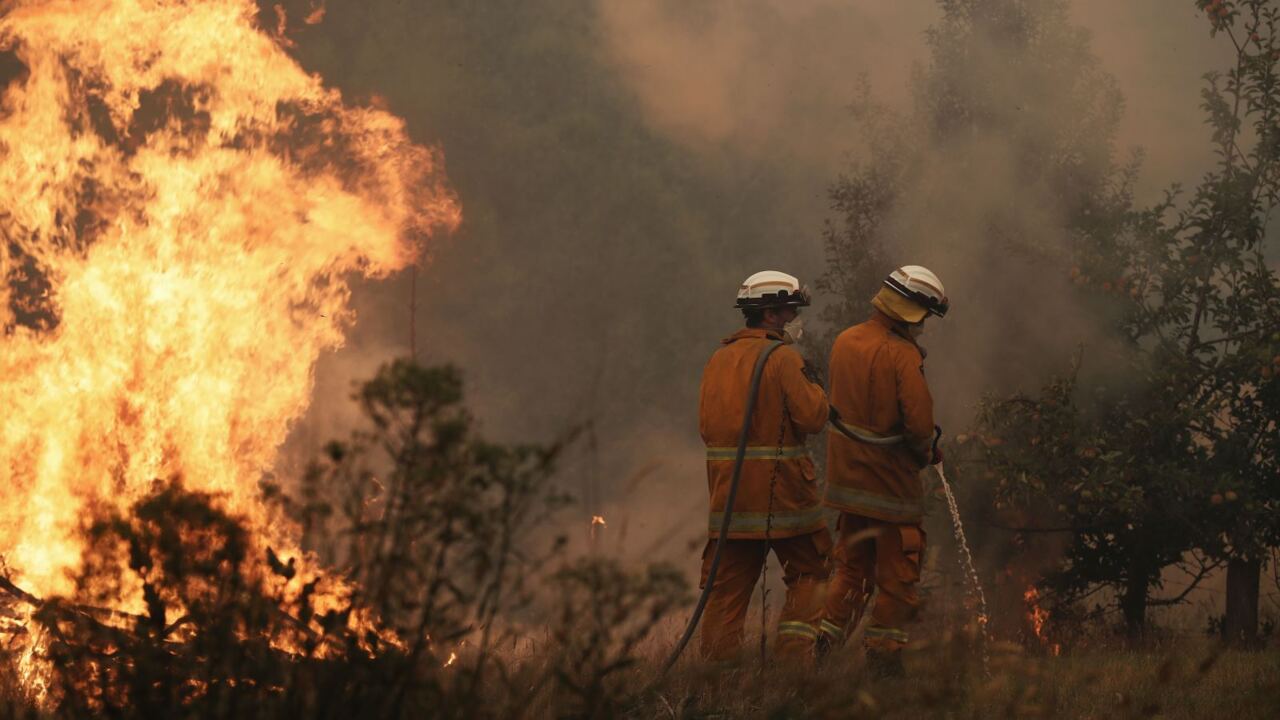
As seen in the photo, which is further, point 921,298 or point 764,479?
point 921,298

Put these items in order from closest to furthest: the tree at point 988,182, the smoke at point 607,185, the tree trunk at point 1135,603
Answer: the tree trunk at point 1135,603, the tree at point 988,182, the smoke at point 607,185

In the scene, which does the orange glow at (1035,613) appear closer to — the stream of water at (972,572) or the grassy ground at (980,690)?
the stream of water at (972,572)

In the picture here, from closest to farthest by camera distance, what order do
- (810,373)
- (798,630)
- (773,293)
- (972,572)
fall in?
(798,630), (810,373), (773,293), (972,572)

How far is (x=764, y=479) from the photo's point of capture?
Answer: 6.36 metres

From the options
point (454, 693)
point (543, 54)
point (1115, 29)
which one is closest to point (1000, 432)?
point (454, 693)

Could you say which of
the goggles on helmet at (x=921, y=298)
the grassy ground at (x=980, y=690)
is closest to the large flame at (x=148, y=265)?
the grassy ground at (x=980, y=690)

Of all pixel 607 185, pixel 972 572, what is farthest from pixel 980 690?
pixel 607 185

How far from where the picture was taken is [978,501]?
12.0 metres

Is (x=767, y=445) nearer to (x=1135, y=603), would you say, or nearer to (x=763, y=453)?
(x=763, y=453)

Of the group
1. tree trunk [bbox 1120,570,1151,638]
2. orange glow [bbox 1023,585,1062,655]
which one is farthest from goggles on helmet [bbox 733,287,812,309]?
tree trunk [bbox 1120,570,1151,638]

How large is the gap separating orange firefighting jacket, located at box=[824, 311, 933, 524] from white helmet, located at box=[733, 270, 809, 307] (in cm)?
35

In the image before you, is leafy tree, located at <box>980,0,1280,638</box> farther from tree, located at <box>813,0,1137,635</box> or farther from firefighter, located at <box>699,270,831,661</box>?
firefighter, located at <box>699,270,831,661</box>

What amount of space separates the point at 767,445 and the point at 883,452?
0.72 meters

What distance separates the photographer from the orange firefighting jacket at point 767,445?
249 inches
